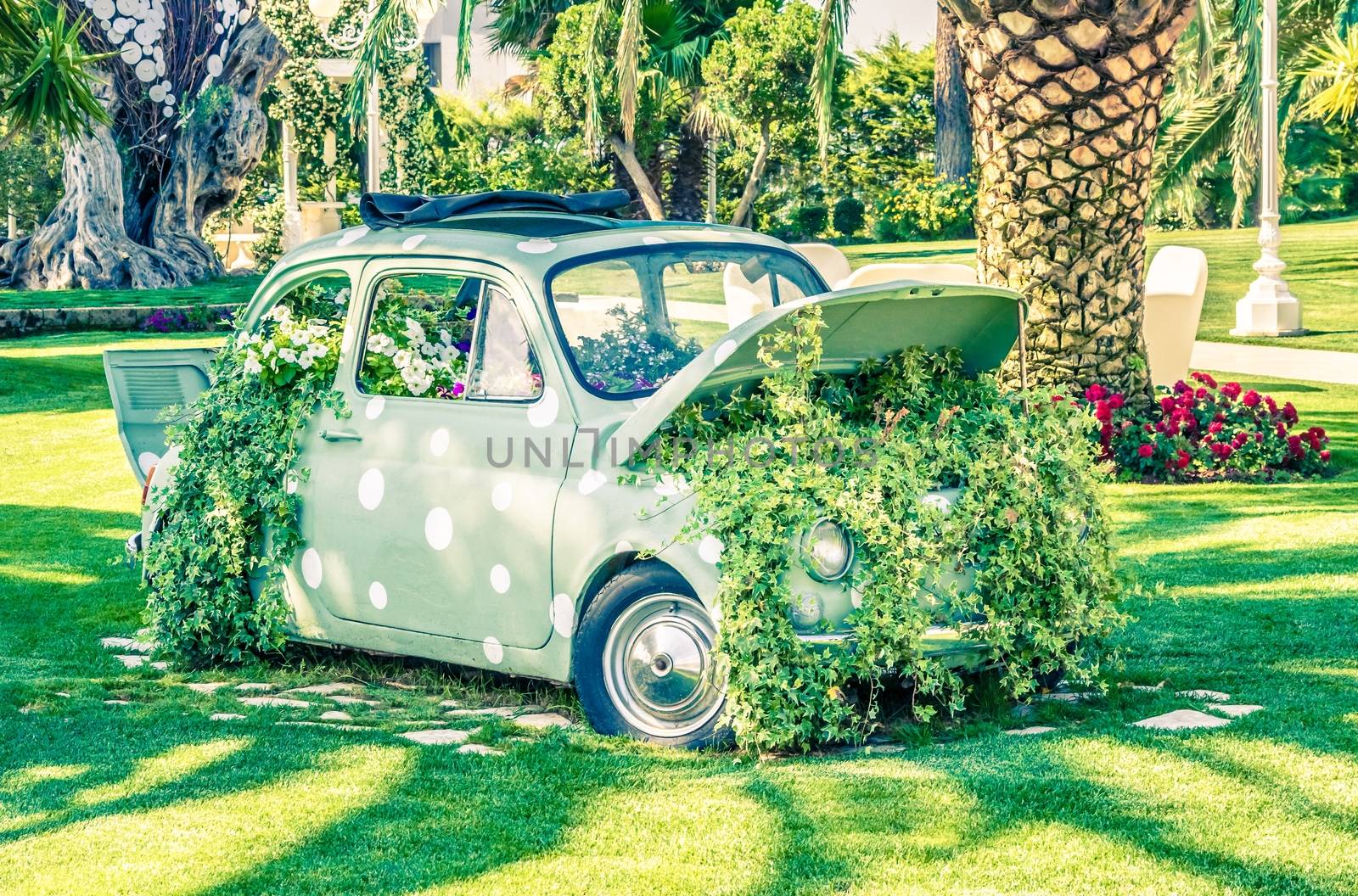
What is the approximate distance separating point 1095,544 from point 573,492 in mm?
1824

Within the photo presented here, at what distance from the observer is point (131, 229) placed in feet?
120

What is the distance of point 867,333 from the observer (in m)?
5.32

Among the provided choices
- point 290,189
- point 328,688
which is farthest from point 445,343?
point 290,189

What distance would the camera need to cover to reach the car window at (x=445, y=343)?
220 inches

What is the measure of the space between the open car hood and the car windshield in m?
0.41

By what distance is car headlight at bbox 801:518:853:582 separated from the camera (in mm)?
4793

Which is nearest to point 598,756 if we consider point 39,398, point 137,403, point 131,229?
point 137,403

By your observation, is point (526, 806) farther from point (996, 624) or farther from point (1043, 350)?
point (1043, 350)

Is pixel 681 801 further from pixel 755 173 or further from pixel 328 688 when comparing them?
pixel 755 173

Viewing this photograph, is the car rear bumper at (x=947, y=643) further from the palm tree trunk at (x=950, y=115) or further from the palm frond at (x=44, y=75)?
the palm tree trunk at (x=950, y=115)

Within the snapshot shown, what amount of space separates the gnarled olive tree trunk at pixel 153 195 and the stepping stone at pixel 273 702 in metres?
28.3

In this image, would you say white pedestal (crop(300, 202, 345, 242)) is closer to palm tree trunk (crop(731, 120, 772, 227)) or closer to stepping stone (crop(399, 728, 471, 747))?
palm tree trunk (crop(731, 120, 772, 227))

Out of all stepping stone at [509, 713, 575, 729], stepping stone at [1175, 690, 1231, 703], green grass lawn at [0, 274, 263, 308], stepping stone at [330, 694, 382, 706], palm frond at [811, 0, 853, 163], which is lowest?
stepping stone at [330, 694, 382, 706]

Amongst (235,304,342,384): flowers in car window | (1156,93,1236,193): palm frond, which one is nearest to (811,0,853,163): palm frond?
(235,304,342,384): flowers in car window
